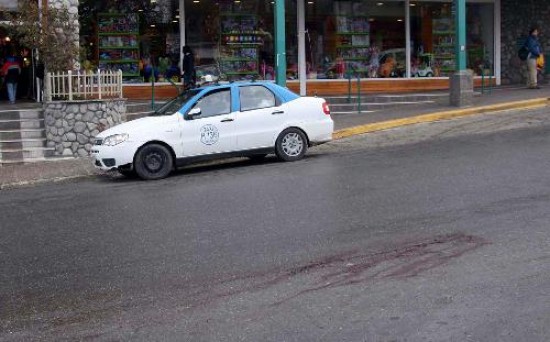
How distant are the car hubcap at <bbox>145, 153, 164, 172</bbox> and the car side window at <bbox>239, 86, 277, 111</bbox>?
66.6 inches

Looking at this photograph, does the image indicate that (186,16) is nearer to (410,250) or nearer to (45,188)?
(45,188)

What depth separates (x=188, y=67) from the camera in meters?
20.9

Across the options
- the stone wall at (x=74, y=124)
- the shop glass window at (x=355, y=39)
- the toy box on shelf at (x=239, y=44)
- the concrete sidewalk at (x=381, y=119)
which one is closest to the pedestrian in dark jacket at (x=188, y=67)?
the toy box on shelf at (x=239, y=44)

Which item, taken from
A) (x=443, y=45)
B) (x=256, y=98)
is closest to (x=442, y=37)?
(x=443, y=45)

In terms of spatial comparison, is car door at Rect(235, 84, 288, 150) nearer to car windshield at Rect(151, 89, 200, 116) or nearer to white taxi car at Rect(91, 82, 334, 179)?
white taxi car at Rect(91, 82, 334, 179)

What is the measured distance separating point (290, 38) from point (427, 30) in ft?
15.7

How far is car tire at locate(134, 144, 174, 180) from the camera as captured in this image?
1272 cm

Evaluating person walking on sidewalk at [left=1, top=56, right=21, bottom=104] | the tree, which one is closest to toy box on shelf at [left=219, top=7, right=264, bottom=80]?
person walking on sidewalk at [left=1, top=56, right=21, bottom=104]

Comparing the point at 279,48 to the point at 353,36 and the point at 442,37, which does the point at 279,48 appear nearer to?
the point at 353,36

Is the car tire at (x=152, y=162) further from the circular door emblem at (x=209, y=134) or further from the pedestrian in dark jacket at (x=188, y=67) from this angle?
the pedestrian in dark jacket at (x=188, y=67)

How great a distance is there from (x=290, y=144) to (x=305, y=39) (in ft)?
31.9

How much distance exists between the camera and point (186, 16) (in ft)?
71.8

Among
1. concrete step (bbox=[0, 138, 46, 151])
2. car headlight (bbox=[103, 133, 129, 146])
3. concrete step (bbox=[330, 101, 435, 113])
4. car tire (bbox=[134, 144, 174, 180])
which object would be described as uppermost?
concrete step (bbox=[330, 101, 435, 113])

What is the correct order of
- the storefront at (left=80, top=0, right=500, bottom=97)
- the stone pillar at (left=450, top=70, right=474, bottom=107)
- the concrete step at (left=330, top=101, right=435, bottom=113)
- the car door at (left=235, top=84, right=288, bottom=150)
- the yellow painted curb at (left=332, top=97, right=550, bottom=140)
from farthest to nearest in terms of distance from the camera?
the storefront at (left=80, top=0, right=500, bottom=97) < the concrete step at (left=330, top=101, right=435, bottom=113) < the stone pillar at (left=450, top=70, right=474, bottom=107) < the yellow painted curb at (left=332, top=97, right=550, bottom=140) < the car door at (left=235, top=84, right=288, bottom=150)
